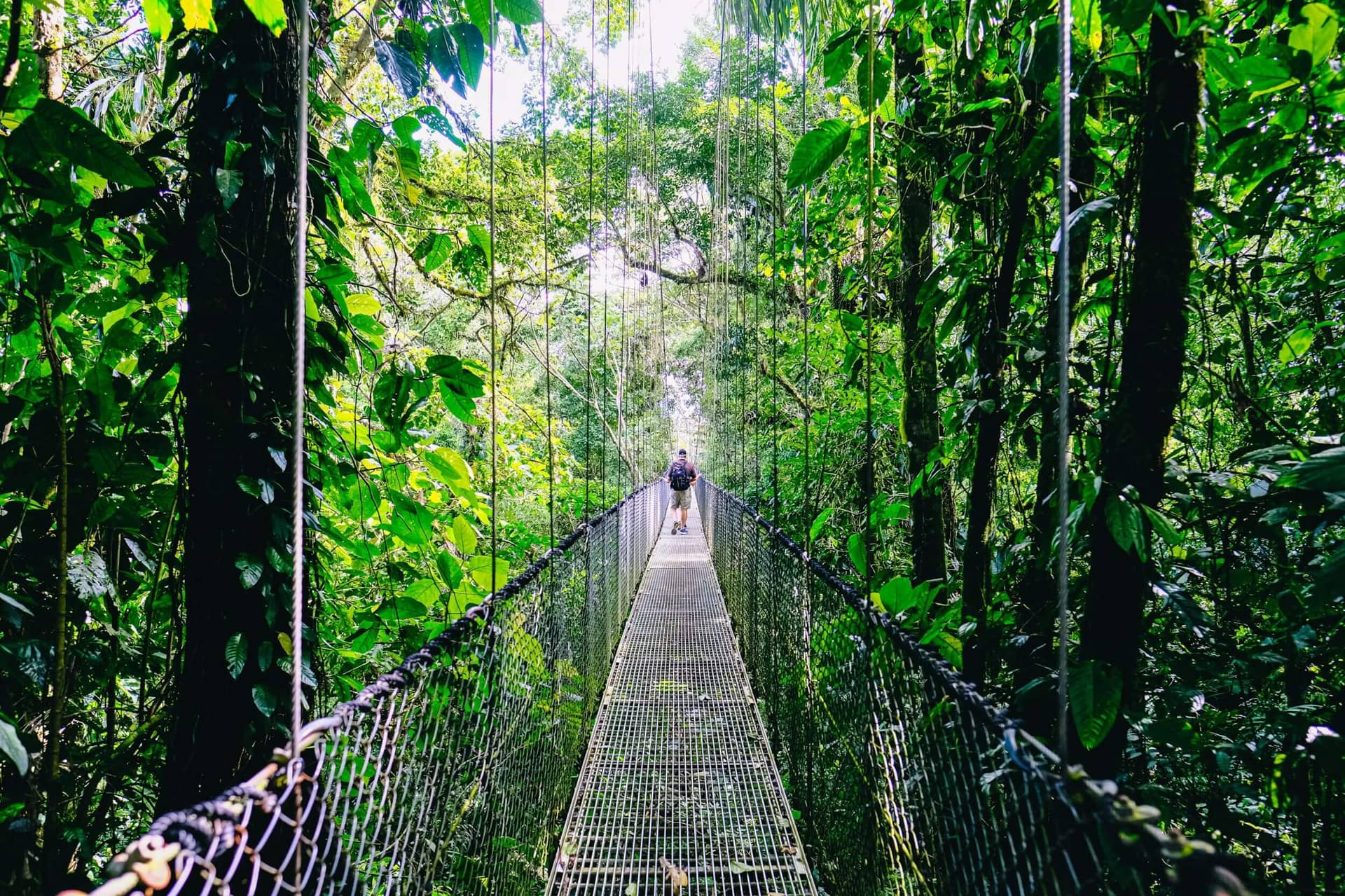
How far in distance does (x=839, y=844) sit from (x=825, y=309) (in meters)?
2.79

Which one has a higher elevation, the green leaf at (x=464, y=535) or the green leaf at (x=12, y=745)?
the green leaf at (x=464, y=535)

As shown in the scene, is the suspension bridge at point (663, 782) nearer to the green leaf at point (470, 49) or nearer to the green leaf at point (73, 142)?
the green leaf at point (73, 142)

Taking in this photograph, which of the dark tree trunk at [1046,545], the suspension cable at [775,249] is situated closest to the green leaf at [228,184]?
the dark tree trunk at [1046,545]

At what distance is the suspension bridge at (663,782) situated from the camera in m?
0.66

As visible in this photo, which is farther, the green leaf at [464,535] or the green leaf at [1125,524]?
the green leaf at [464,535]

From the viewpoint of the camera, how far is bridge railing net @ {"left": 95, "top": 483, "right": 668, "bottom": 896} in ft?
2.04

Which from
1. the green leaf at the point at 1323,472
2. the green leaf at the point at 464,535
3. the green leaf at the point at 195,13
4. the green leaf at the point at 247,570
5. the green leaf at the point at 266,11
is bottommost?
the green leaf at the point at 247,570

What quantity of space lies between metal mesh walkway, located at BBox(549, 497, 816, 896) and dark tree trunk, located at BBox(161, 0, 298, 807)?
1148 millimetres

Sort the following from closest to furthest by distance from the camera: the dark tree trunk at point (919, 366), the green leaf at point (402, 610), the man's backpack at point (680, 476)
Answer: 1. the green leaf at point (402, 610)
2. the dark tree trunk at point (919, 366)
3. the man's backpack at point (680, 476)

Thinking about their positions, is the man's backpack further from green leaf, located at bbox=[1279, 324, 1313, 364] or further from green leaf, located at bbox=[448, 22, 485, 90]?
green leaf, located at bbox=[448, 22, 485, 90]

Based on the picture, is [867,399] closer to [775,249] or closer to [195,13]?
[195,13]

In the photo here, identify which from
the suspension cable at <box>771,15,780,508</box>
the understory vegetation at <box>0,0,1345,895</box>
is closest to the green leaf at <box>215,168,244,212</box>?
the understory vegetation at <box>0,0,1345,895</box>

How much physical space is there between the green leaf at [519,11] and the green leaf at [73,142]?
19.3 inches

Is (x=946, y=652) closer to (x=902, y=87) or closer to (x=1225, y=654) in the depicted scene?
(x=1225, y=654)
